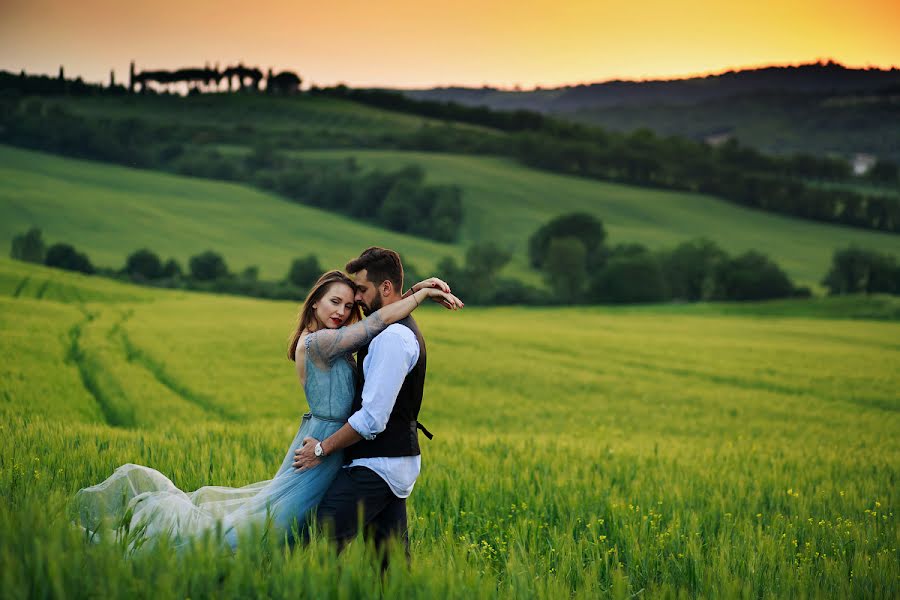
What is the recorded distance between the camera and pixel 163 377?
86.6 feet

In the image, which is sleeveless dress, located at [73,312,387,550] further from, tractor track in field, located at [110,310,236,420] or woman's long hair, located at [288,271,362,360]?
tractor track in field, located at [110,310,236,420]

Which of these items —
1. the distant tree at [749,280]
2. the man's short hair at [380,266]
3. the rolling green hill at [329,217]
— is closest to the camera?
the man's short hair at [380,266]

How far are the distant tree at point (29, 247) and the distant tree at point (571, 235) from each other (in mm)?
52776

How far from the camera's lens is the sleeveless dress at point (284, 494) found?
17.4 ft

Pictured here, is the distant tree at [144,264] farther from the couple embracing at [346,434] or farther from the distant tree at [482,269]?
the couple embracing at [346,434]

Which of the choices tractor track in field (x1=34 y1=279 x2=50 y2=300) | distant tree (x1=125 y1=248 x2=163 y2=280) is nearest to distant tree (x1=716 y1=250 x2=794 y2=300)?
distant tree (x1=125 y1=248 x2=163 y2=280)

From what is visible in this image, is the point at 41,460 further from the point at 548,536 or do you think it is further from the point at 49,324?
the point at 49,324

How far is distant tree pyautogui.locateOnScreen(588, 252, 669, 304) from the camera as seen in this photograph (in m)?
86.2

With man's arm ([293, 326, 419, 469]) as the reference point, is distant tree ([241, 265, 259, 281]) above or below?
below

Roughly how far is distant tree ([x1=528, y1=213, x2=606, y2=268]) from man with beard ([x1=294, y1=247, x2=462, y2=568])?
9394cm

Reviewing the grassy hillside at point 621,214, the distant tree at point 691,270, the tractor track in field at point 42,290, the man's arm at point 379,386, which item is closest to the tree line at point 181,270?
the tractor track in field at point 42,290

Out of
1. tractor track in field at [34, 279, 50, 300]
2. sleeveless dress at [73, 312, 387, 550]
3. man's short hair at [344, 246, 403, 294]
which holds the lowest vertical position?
tractor track in field at [34, 279, 50, 300]

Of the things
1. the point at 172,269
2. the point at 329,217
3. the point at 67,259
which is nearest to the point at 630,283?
A: the point at 329,217

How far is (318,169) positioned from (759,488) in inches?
4721
